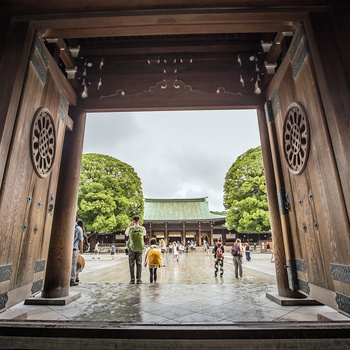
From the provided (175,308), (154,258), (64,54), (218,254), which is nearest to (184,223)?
(218,254)

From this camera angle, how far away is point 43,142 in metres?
2.92

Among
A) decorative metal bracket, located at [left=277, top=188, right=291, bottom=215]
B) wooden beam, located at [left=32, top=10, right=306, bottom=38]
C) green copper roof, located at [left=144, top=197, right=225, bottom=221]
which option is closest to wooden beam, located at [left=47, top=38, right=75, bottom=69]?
wooden beam, located at [left=32, top=10, right=306, bottom=38]

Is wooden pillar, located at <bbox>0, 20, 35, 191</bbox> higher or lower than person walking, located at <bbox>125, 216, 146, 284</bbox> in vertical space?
higher

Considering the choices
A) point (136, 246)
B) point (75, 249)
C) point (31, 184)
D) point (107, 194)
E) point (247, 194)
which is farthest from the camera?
point (247, 194)

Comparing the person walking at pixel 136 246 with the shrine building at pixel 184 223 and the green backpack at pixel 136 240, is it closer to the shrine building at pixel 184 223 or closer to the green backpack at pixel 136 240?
the green backpack at pixel 136 240

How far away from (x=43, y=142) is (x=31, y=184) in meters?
0.62

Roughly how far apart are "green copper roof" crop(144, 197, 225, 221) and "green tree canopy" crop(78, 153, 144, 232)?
42.2ft

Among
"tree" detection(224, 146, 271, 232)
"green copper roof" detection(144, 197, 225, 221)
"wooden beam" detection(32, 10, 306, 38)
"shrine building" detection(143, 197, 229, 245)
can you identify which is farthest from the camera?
"green copper roof" detection(144, 197, 225, 221)

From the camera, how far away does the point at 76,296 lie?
13.0 feet

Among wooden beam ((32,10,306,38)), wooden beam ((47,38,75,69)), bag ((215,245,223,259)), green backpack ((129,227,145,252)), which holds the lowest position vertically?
bag ((215,245,223,259))

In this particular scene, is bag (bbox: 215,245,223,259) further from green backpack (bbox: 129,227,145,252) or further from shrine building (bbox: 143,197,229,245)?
shrine building (bbox: 143,197,229,245)

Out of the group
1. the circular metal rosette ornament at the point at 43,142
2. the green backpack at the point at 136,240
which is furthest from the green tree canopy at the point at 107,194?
the circular metal rosette ornament at the point at 43,142

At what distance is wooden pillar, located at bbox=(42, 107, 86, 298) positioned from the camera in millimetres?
3773

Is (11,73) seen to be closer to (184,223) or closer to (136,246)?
(136,246)
